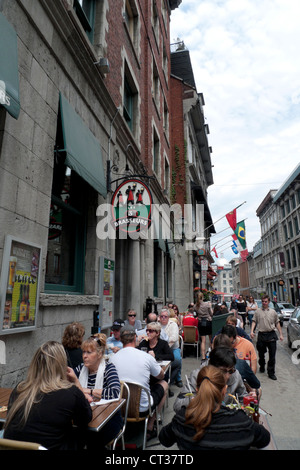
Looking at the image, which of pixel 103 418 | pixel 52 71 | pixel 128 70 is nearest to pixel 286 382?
pixel 103 418

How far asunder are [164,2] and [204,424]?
2423 centimetres

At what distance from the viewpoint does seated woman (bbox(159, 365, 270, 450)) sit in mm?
1919

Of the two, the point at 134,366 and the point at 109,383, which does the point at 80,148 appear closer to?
the point at 134,366

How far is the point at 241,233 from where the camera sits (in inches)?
821

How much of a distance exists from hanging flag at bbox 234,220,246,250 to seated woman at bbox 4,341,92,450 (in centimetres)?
1938

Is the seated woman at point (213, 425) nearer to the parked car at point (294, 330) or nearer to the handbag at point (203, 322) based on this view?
the handbag at point (203, 322)

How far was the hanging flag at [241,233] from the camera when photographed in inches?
811

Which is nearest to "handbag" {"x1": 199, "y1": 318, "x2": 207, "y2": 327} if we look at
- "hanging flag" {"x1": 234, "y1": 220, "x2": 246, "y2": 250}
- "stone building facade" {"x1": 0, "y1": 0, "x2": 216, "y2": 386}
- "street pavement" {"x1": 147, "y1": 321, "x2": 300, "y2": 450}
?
"street pavement" {"x1": 147, "y1": 321, "x2": 300, "y2": 450}

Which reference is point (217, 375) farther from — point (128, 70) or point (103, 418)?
point (128, 70)

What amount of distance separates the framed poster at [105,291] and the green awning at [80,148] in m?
1.71

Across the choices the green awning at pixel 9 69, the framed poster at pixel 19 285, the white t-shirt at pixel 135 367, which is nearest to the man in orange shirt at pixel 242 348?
the white t-shirt at pixel 135 367

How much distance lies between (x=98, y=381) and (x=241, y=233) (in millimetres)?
18920

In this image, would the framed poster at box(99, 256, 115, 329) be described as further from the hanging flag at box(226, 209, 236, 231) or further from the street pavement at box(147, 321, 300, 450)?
the hanging flag at box(226, 209, 236, 231)

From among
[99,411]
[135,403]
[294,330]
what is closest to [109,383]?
[99,411]
